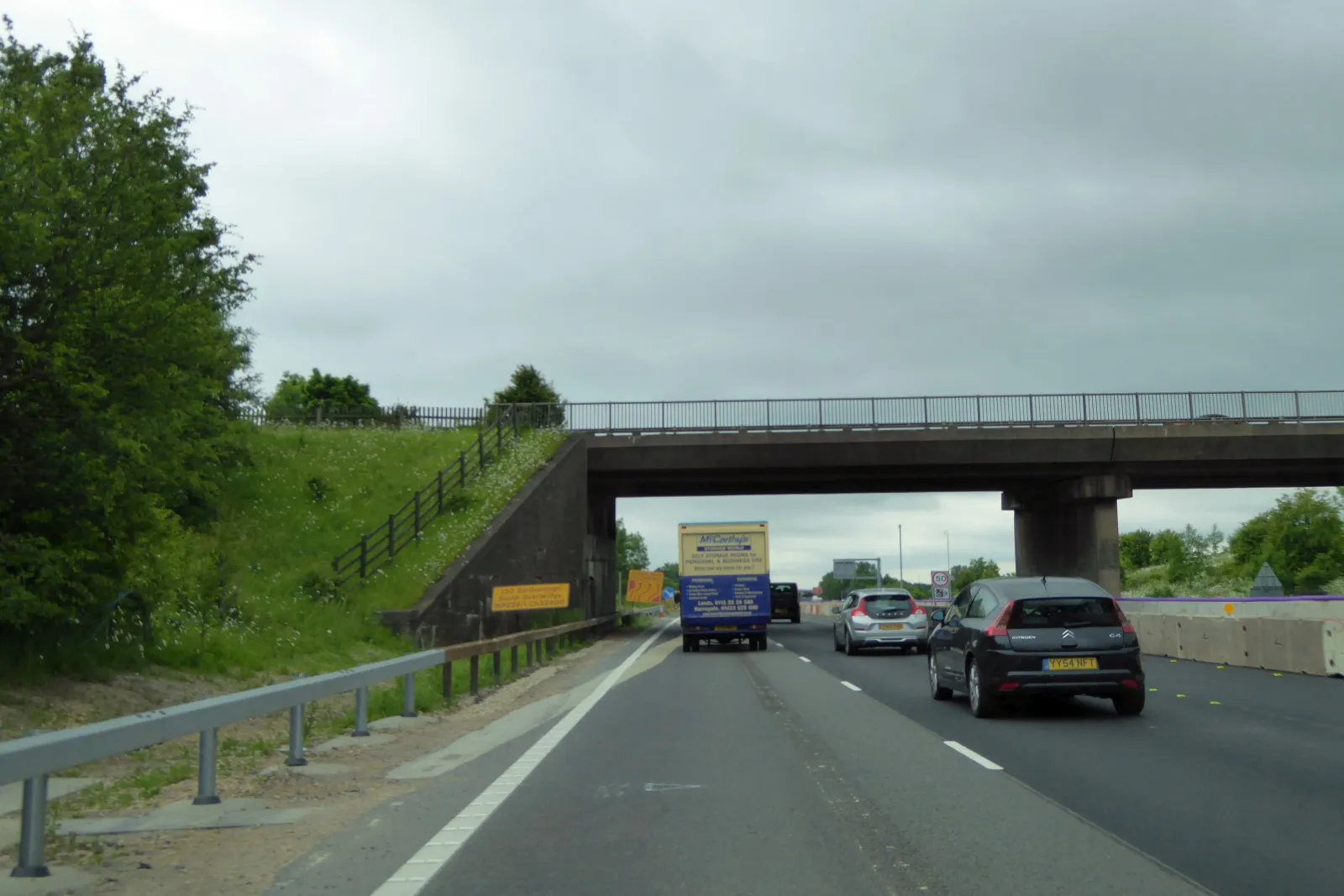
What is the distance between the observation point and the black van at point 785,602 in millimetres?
66500

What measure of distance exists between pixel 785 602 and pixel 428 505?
3324cm

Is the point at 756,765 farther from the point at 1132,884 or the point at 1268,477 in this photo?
the point at 1268,477

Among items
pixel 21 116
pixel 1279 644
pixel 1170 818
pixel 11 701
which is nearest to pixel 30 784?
pixel 1170 818

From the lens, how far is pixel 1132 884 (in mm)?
5887

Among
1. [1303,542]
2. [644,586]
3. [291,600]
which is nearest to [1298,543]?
[1303,542]

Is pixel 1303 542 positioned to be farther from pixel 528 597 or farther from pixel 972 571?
pixel 972 571

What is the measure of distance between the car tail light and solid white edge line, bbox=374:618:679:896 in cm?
493

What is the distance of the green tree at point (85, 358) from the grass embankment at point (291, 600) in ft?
4.88

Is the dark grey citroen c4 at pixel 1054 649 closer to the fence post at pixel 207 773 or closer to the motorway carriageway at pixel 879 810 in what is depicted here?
the motorway carriageway at pixel 879 810

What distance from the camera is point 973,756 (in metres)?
10.6

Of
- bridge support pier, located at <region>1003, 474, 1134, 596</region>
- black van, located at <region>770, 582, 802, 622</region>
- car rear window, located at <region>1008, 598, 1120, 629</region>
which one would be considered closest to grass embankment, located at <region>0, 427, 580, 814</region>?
car rear window, located at <region>1008, 598, 1120, 629</region>

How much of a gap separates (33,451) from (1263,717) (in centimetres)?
1559

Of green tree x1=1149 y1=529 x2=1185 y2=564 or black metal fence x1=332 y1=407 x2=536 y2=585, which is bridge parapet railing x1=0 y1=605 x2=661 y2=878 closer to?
black metal fence x1=332 y1=407 x2=536 y2=585

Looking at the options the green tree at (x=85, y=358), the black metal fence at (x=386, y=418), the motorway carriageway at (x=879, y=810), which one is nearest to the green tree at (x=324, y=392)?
the black metal fence at (x=386, y=418)
